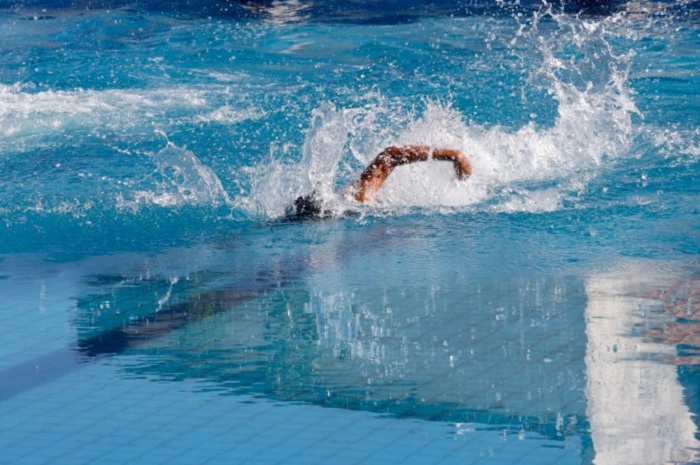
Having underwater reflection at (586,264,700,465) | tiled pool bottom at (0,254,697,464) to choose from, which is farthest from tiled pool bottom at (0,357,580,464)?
underwater reflection at (586,264,700,465)

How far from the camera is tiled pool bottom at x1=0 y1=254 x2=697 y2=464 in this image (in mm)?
3256

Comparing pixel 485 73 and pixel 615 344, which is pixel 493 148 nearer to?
pixel 485 73

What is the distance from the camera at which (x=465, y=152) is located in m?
6.22

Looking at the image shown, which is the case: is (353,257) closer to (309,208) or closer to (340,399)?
(309,208)

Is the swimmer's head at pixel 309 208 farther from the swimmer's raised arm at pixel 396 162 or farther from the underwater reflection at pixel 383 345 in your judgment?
the underwater reflection at pixel 383 345

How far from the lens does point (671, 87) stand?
794 centimetres

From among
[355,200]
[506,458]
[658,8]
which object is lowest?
[506,458]

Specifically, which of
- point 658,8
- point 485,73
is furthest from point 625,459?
point 658,8

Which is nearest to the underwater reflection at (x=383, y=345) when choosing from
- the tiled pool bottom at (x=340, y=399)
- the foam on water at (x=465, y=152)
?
the tiled pool bottom at (x=340, y=399)

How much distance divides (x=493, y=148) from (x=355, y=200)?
110 cm

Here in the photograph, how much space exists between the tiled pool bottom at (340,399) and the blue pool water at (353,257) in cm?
1

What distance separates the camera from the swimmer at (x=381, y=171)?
5.36m

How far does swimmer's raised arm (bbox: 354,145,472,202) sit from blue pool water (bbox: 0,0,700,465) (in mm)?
105

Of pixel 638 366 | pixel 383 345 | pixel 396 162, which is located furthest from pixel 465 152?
pixel 638 366
